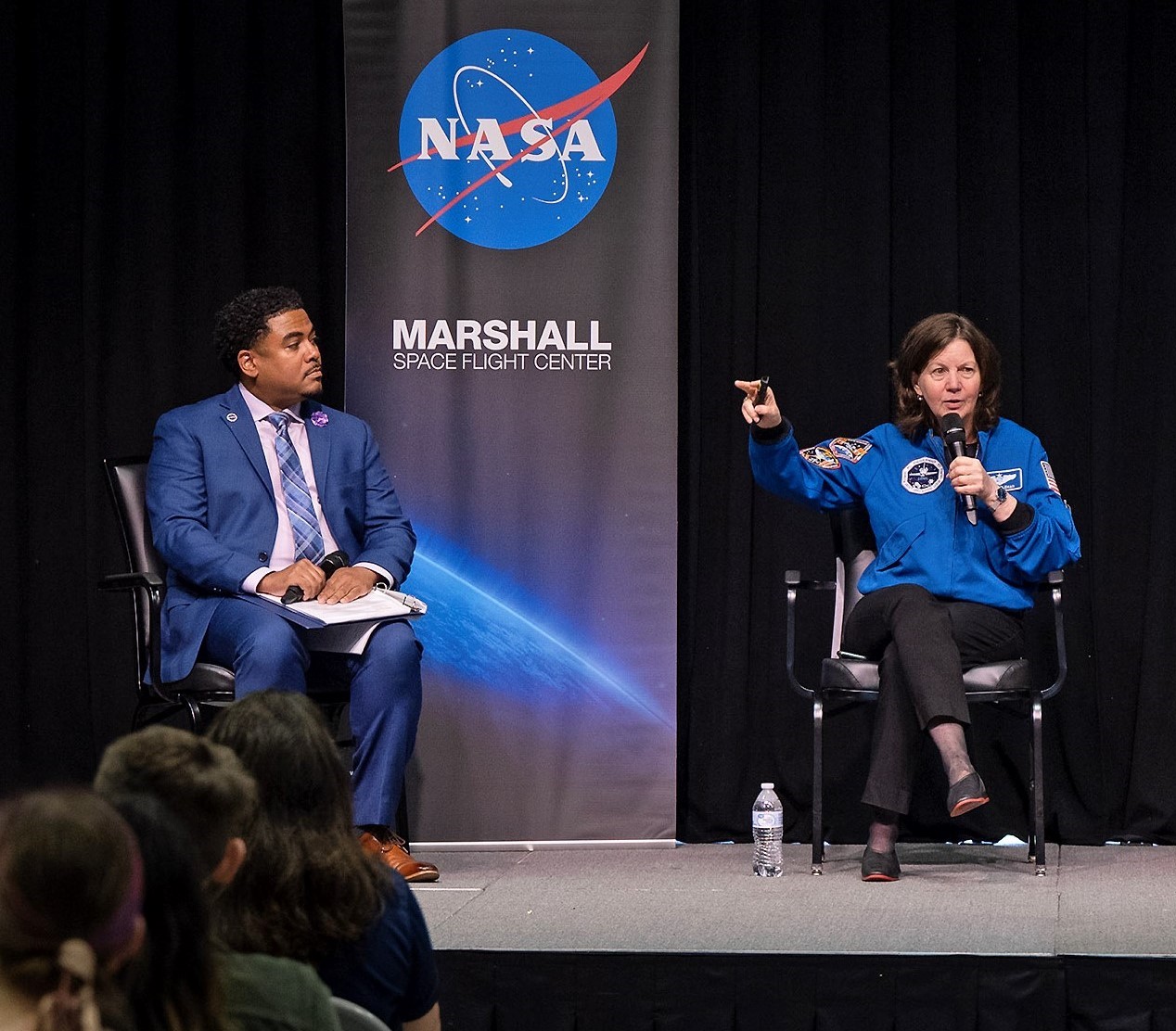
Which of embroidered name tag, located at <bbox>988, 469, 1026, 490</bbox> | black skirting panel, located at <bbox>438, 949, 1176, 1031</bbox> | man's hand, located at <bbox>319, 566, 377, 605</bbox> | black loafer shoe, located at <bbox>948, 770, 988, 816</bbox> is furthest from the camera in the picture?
embroidered name tag, located at <bbox>988, 469, 1026, 490</bbox>

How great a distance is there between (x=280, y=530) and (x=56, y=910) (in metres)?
2.94

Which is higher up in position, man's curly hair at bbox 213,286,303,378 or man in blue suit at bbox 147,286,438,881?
man's curly hair at bbox 213,286,303,378

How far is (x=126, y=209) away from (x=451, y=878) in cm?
215

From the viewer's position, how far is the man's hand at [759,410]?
3.81 metres

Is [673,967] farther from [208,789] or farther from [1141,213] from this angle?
[1141,213]

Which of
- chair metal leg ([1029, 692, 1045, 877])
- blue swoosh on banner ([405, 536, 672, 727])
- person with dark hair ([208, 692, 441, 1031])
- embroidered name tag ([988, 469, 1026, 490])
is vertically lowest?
chair metal leg ([1029, 692, 1045, 877])

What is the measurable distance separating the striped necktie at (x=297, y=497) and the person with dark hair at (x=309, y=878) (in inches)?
89.5

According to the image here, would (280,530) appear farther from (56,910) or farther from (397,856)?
(56,910)

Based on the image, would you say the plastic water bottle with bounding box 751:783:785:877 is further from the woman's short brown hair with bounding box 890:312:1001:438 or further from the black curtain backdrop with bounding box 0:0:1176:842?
the woman's short brown hair with bounding box 890:312:1001:438

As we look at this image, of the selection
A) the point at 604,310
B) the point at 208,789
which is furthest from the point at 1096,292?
the point at 208,789

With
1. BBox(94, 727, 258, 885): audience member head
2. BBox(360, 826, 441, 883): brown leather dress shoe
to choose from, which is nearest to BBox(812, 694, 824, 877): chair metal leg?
BBox(360, 826, 441, 883): brown leather dress shoe

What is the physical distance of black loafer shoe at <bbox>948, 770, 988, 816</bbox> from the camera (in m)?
3.52

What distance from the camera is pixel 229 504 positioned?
3992 mm

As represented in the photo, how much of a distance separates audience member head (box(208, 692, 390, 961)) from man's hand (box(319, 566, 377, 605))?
2.07 m
